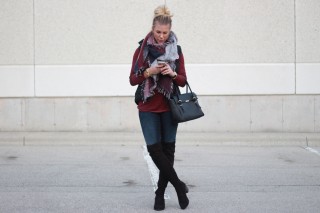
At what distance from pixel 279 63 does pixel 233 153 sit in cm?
261

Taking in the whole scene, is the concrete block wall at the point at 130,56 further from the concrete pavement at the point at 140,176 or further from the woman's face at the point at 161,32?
the woman's face at the point at 161,32

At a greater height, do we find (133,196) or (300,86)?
(300,86)

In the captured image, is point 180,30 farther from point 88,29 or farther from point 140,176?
point 140,176

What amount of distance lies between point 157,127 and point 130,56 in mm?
6107

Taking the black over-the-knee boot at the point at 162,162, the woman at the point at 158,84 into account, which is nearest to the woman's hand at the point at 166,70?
the woman at the point at 158,84

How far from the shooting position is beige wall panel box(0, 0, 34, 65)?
37.1 feet

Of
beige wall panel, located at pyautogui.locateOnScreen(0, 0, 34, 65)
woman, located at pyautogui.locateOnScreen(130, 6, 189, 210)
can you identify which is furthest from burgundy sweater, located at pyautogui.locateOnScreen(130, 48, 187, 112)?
beige wall panel, located at pyautogui.locateOnScreen(0, 0, 34, 65)

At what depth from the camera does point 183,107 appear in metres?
5.38

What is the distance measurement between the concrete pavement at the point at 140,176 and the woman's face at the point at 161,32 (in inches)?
63.3

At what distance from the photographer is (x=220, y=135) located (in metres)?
10.8

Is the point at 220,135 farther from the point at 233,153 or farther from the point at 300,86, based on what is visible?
the point at 300,86

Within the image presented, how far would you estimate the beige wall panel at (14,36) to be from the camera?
37.1 feet

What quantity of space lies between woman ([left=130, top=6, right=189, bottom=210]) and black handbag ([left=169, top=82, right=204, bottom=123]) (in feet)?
0.27

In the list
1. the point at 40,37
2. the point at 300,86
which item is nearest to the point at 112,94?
the point at 40,37
